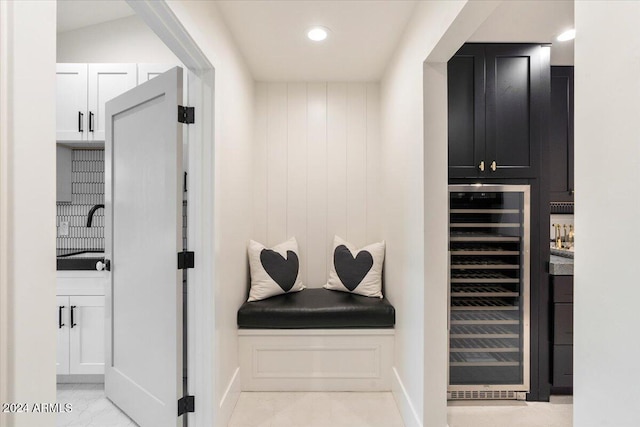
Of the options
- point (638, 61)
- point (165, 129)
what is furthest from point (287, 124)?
point (638, 61)

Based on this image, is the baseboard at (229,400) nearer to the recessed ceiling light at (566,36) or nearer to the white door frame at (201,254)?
the white door frame at (201,254)

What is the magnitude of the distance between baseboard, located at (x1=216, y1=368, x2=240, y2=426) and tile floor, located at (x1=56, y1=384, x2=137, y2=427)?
22.3 inches

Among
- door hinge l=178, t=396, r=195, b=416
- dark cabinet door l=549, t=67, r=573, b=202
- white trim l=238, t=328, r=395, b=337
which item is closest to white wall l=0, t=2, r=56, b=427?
door hinge l=178, t=396, r=195, b=416

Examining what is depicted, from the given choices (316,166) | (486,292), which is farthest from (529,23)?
(316,166)

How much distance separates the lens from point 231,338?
7.40 ft

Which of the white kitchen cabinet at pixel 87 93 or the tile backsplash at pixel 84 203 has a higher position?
the white kitchen cabinet at pixel 87 93

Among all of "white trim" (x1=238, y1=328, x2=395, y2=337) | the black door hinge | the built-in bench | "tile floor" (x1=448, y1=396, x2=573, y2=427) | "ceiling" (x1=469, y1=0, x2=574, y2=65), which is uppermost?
"ceiling" (x1=469, y1=0, x2=574, y2=65)

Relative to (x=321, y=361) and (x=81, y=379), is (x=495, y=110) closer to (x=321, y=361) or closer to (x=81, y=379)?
(x=321, y=361)

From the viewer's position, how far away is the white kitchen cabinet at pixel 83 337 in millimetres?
2441

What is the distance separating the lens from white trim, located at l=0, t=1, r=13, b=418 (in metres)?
0.68

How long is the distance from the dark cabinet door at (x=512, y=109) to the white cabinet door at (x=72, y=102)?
2.95 meters

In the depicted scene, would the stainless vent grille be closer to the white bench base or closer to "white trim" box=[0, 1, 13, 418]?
the white bench base

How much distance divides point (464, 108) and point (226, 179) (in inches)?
66.3

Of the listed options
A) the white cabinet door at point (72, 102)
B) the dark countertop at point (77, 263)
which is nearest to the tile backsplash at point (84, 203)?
the white cabinet door at point (72, 102)
